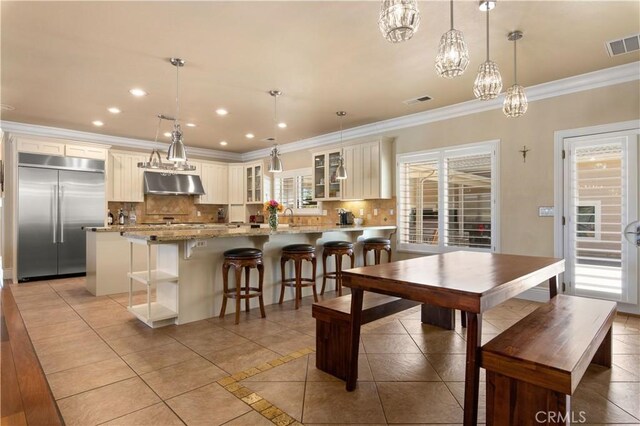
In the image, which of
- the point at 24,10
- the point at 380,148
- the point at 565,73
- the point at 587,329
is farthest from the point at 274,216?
the point at 565,73

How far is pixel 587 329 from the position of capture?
2039 millimetres

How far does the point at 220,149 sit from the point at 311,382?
23.8 ft

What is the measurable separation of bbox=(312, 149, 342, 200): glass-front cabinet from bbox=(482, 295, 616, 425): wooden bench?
15.6 ft

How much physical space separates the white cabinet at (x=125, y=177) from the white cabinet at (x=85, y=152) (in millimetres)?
329

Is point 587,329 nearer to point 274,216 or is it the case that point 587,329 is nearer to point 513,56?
point 513,56

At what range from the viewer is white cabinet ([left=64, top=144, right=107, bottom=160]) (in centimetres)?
614

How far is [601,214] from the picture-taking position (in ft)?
13.0

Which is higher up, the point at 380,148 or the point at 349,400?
the point at 380,148

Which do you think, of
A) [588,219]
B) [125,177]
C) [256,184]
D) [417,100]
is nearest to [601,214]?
[588,219]

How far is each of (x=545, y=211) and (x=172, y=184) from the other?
22.8 feet

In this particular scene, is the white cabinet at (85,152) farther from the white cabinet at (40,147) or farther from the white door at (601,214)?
the white door at (601,214)

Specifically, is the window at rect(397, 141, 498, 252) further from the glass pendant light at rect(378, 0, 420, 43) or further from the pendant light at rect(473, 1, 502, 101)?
the glass pendant light at rect(378, 0, 420, 43)

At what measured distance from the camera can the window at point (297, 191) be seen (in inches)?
296

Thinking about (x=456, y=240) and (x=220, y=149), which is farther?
(x=220, y=149)
